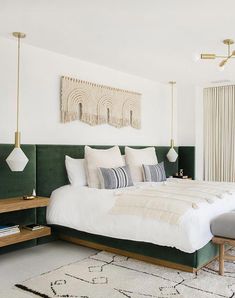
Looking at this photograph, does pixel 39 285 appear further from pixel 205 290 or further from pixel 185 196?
pixel 185 196

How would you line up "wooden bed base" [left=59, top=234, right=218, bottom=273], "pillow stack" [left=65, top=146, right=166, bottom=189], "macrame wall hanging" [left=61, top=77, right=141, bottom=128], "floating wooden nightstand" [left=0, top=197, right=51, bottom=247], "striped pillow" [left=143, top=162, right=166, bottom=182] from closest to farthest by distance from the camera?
"wooden bed base" [left=59, top=234, right=218, bottom=273] < "floating wooden nightstand" [left=0, top=197, right=51, bottom=247] < "pillow stack" [left=65, top=146, right=166, bottom=189] < "macrame wall hanging" [left=61, top=77, right=141, bottom=128] < "striped pillow" [left=143, top=162, right=166, bottom=182]

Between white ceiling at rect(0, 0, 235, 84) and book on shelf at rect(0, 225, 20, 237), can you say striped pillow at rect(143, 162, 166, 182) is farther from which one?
book on shelf at rect(0, 225, 20, 237)

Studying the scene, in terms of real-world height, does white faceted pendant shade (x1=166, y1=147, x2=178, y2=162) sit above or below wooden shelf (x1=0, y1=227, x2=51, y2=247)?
above

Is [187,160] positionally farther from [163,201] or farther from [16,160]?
[16,160]

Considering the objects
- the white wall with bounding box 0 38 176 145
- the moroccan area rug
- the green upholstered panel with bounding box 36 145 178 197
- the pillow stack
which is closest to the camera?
the moroccan area rug

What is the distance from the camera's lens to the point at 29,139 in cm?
384

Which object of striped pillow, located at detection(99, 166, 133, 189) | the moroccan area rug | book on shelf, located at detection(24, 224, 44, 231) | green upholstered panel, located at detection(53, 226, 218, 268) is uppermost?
striped pillow, located at detection(99, 166, 133, 189)

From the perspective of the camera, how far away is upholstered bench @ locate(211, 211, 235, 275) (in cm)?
280

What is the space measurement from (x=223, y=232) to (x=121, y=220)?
3.05 feet

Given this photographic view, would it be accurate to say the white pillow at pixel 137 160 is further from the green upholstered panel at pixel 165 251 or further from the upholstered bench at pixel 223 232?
the upholstered bench at pixel 223 232

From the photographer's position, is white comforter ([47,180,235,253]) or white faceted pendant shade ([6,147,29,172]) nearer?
white comforter ([47,180,235,253])

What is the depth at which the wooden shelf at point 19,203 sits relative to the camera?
3.07m

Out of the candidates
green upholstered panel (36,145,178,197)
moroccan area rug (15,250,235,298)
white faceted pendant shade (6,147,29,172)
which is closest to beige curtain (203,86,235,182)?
green upholstered panel (36,145,178,197)

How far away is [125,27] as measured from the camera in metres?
3.24
